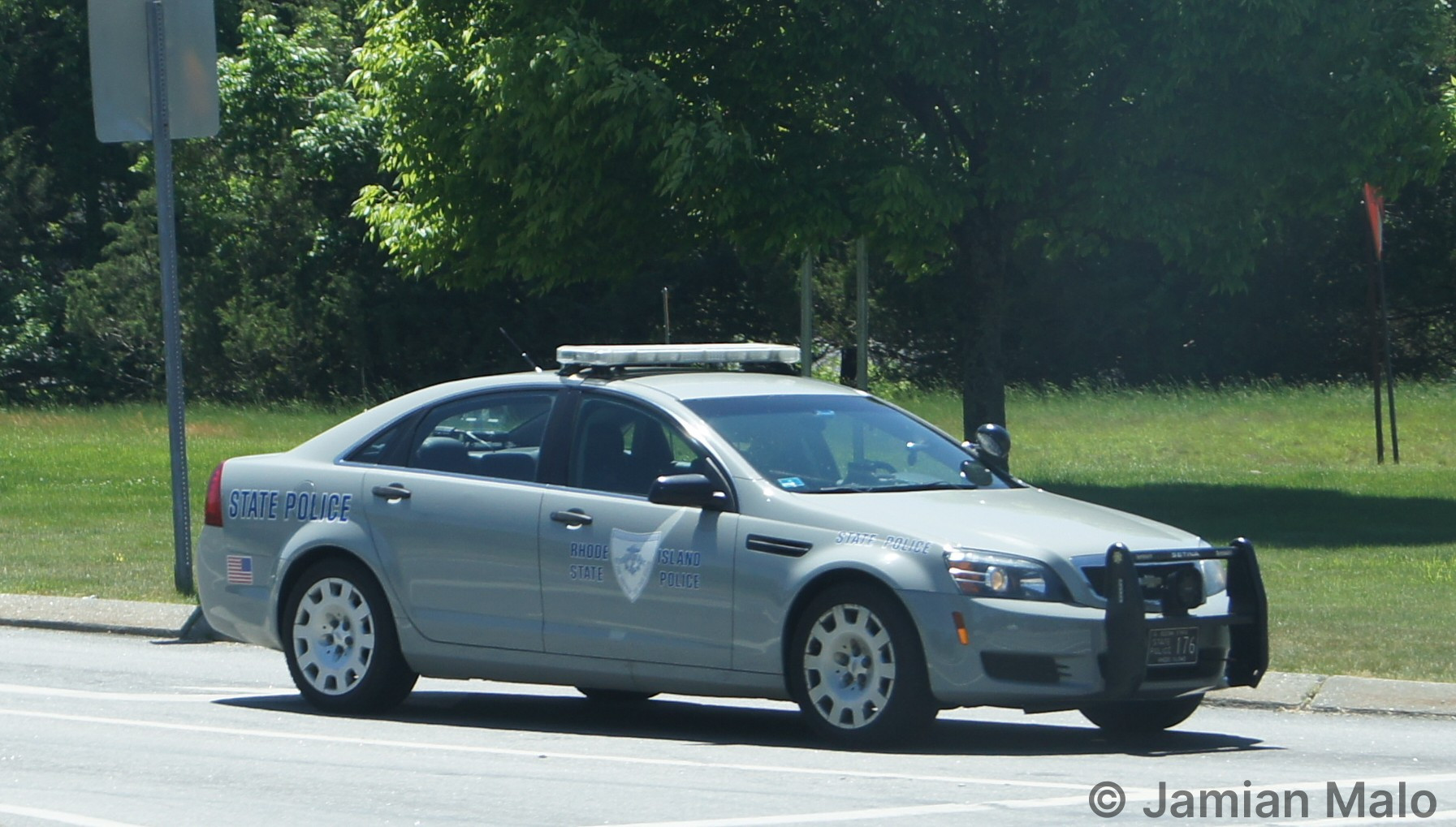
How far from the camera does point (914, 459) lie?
30.5ft

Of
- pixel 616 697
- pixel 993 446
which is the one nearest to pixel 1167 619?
pixel 993 446

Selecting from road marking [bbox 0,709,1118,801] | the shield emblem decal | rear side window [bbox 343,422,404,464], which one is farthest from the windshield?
rear side window [bbox 343,422,404,464]

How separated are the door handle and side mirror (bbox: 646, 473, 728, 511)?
1.28ft

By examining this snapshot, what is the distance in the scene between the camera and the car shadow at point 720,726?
28.3ft

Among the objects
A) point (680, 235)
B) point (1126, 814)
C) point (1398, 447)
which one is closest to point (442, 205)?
point (680, 235)

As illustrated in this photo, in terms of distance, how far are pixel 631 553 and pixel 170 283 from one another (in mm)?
6181

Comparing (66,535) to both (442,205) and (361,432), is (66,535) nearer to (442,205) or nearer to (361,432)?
(442,205)

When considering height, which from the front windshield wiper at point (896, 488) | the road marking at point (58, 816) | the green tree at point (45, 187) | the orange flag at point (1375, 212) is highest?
the green tree at point (45, 187)

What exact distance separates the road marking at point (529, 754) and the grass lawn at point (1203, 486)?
11.7ft

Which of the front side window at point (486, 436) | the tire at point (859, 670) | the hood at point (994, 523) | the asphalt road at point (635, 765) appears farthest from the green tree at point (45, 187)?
the tire at point (859, 670)

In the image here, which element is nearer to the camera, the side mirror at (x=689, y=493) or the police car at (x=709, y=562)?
the police car at (x=709, y=562)

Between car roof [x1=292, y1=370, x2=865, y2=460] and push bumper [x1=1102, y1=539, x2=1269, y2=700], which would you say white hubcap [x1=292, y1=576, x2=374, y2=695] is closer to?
car roof [x1=292, y1=370, x2=865, y2=460]

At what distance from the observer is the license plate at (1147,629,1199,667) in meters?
8.16

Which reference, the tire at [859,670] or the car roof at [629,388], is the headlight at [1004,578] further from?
the car roof at [629,388]
